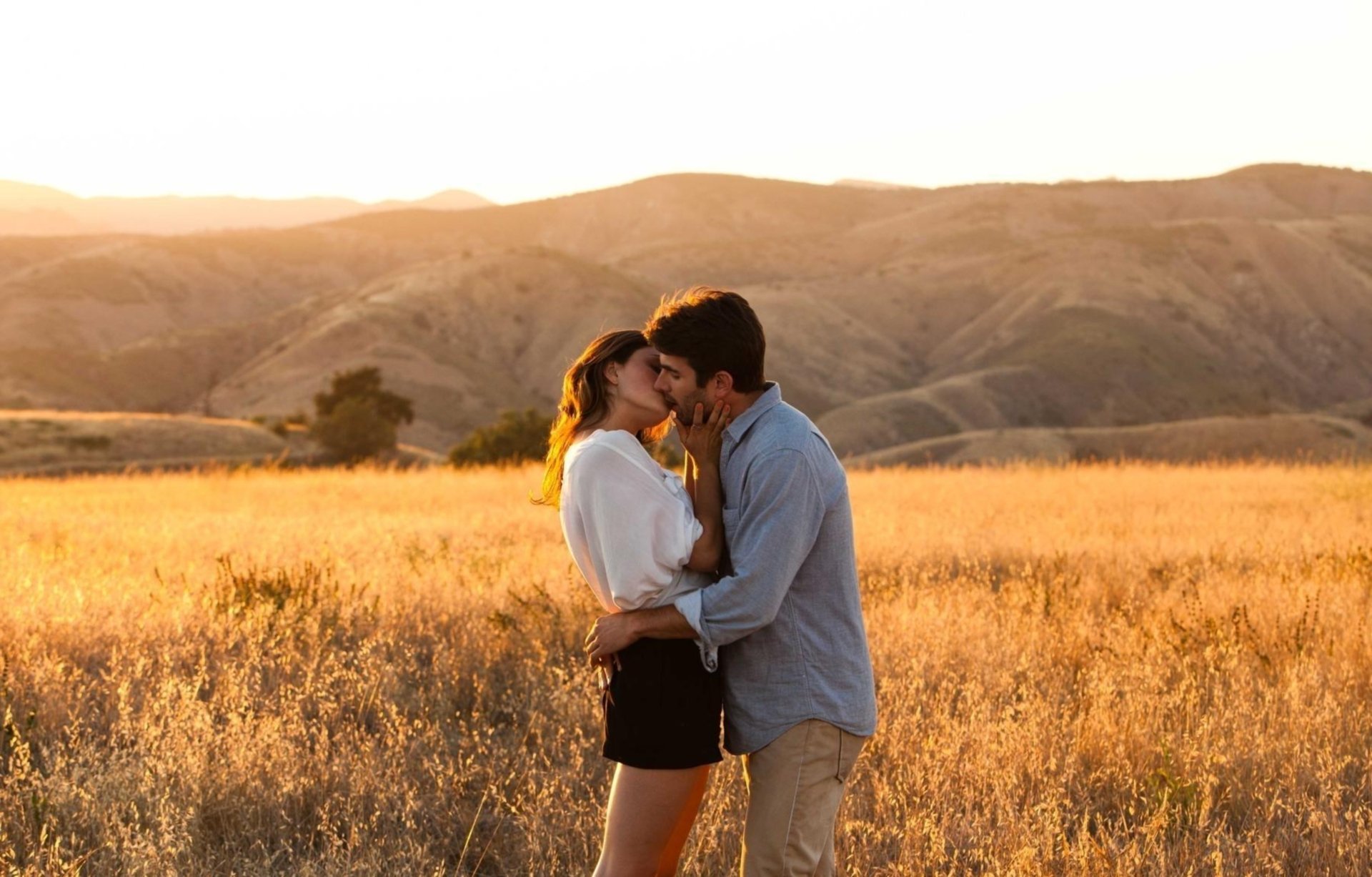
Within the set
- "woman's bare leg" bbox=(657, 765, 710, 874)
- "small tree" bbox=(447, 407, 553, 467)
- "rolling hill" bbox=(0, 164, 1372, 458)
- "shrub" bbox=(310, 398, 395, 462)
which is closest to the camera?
"woman's bare leg" bbox=(657, 765, 710, 874)

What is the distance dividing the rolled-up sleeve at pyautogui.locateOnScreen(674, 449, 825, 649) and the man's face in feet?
0.82

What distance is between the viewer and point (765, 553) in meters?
3.04

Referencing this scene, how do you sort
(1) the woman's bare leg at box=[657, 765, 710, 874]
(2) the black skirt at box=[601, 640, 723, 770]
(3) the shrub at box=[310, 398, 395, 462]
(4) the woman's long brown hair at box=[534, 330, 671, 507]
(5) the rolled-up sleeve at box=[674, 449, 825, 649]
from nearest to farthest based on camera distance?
1. (5) the rolled-up sleeve at box=[674, 449, 825, 649]
2. (2) the black skirt at box=[601, 640, 723, 770]
3. (1) the woman's bare leg at box=[657, 765, 710, 874]
4. (4) the woman's long brown hair at box=[534, 330, 671, 507]
5. (3) the shrub at box=[310, 398, 395, 462]

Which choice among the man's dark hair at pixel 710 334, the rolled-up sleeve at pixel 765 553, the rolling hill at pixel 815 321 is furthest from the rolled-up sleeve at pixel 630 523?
the rolling hill at pixel 815 321

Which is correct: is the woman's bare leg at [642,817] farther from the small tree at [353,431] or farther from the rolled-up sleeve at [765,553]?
the small tree at [353,431]

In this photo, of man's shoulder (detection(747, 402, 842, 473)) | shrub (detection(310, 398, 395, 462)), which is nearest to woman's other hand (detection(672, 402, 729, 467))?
man's shoulder (detection(747, 402, 842, 473))

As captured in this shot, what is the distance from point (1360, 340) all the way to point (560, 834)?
400 ft

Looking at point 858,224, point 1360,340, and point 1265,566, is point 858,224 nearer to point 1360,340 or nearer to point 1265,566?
point 1360,340

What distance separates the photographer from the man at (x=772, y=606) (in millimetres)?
3064

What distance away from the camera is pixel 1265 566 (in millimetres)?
9289

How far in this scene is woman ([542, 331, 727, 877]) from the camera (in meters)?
3.10

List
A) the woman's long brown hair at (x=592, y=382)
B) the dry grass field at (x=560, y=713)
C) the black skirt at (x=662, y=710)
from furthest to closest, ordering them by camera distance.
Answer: the dry grass field at (x=560, y=713), the woman's long brown hair at (x=592, y=382), the black skirt at (x=662, y=710)

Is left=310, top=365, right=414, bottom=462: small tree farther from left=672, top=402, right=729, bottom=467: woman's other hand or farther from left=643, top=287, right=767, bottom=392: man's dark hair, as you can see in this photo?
left=643, top=287, right=767, bottom=392: man's dark hair

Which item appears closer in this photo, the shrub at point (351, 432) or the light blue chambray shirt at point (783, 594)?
the light blue chambray shirt at point (783, 594)
